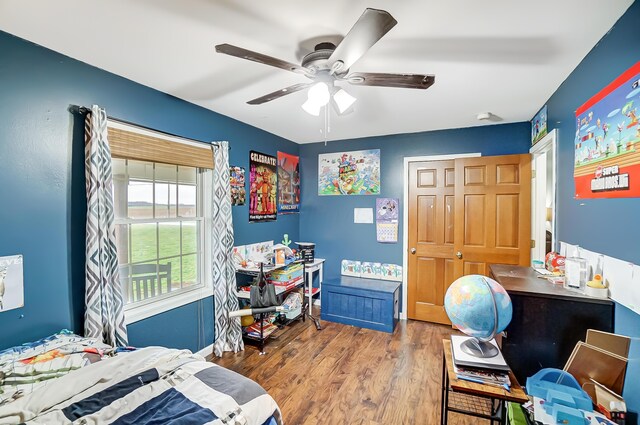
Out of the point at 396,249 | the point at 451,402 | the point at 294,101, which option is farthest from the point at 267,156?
the point at 451,402

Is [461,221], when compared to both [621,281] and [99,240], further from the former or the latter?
[99,240]

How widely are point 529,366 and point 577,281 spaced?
1.88ft

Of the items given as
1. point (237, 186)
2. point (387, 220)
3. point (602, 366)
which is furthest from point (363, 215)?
point (602, 366)

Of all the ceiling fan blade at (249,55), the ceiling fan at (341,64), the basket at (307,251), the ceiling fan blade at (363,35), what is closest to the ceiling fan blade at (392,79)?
the ceiling fan at (341,64)

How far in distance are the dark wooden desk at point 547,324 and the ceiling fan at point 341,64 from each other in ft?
4.51

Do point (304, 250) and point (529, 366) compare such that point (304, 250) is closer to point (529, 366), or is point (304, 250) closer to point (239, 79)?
point (239, 79)

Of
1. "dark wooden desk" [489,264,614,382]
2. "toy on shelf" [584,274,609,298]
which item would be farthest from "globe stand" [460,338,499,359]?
"toy on shelf" [584,274,609,298]

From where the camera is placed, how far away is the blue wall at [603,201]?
1.29 m

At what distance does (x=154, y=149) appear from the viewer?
2.31m

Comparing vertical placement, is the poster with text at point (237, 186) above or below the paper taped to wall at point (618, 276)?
above

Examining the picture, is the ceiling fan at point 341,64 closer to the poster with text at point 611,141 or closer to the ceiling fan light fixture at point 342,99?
the ceiling fan light fixture at point 342,99

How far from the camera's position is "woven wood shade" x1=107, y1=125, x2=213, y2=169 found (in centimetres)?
208

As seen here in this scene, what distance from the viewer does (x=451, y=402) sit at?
2133mm

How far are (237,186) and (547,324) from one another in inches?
113
